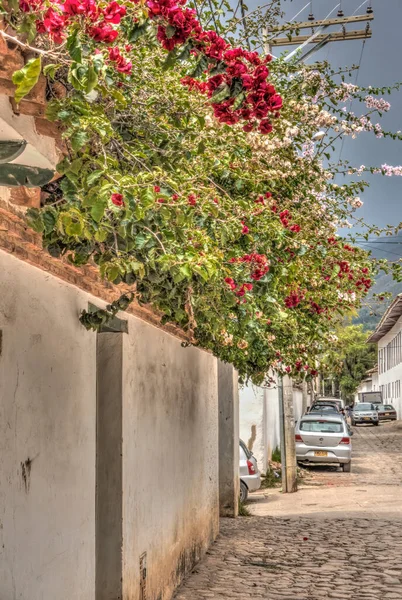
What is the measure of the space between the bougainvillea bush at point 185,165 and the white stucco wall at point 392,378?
153ft

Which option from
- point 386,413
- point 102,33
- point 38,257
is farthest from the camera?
point 386,413

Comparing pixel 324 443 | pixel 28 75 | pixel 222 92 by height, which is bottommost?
pixel 324 443

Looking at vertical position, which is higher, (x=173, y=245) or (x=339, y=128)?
(x=339, y=128)

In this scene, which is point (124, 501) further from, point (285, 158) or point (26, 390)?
point (285, 158)

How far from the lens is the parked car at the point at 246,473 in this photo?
1734 centimetres

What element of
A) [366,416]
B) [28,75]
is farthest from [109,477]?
[366,416]

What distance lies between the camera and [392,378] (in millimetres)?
61719

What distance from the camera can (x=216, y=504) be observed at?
12.6 meters

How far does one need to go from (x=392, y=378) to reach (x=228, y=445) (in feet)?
159

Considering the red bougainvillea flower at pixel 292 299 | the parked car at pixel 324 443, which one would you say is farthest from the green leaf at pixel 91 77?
the parked car at pixel 324 443

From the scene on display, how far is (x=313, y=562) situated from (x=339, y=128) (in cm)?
521

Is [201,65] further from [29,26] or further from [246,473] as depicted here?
[246,473]

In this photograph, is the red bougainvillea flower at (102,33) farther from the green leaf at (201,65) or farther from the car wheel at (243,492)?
the car wheel at (243,492)

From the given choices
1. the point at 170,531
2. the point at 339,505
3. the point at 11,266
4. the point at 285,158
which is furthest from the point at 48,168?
the point at 339,505
